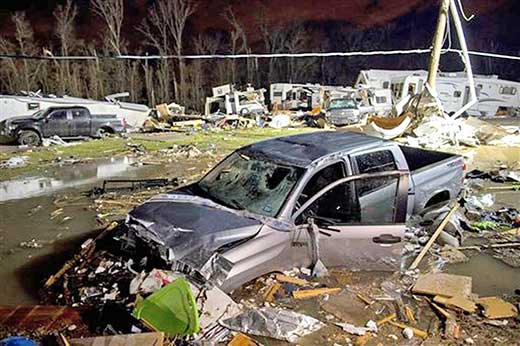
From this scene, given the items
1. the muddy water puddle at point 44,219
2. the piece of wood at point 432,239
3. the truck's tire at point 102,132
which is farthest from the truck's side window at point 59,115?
the piece of wood at point 432,239

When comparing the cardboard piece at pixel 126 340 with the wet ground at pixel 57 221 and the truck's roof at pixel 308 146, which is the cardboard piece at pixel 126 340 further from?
the truck's roof at pixel 308 146

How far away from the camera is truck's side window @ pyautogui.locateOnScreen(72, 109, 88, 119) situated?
65.8 ft

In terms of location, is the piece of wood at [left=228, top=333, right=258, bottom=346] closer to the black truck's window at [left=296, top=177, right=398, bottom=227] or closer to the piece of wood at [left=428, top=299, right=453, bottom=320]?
the black truck's window at [left=296, top=177, right=398, bottom=227]

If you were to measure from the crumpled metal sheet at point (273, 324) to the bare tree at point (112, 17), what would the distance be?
42506 mm

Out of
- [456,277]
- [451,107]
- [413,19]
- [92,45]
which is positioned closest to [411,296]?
[456,277]

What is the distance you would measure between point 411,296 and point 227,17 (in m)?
49.0

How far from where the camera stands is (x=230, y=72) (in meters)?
42.7

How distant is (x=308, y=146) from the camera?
5.66m

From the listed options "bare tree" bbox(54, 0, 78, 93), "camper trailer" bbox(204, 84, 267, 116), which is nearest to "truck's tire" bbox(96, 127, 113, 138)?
"camper trailer" bbox(204, 84, 267, 116)

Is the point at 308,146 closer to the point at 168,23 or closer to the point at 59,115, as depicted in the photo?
the point at 59,115

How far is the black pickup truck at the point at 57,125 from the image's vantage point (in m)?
18.8

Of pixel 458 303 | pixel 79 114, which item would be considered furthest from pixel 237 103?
pixel 458 303

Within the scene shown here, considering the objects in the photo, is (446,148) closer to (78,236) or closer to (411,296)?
(411,296)

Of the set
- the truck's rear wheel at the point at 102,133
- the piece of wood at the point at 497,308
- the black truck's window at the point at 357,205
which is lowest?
the truck's rear wheel at the point at 102,133
